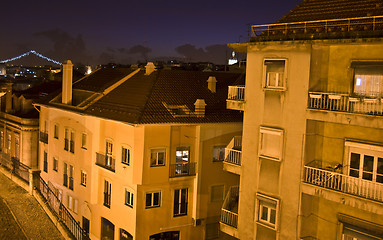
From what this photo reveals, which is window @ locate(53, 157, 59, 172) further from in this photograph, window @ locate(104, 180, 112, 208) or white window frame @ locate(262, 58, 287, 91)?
white window frame @ locate(262, 58, 287, 91)

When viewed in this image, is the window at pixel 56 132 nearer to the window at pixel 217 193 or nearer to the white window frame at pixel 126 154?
the white window frame at pixel 126 154

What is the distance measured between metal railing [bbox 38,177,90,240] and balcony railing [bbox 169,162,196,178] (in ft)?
22.1

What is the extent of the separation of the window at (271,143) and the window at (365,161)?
2.81 metres

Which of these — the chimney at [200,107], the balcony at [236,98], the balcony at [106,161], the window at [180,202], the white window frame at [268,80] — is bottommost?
the window at [180,202]

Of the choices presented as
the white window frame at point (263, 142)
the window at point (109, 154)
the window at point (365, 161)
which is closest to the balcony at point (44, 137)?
the window at point (109, 154)

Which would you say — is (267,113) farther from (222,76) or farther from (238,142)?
(222,76)

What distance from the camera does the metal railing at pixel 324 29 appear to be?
49.3 feet

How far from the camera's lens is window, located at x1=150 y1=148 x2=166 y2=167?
25.8 metres

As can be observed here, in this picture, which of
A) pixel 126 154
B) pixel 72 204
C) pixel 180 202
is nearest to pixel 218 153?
pixel 180 202

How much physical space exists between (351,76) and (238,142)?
768 centimetres

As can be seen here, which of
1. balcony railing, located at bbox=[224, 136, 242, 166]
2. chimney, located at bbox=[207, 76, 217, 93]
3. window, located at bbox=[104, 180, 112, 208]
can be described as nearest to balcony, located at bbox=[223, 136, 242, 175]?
balcony railing, located at bbox=[224, 136, 242, 166]

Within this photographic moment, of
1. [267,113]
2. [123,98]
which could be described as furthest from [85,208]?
[267,113]

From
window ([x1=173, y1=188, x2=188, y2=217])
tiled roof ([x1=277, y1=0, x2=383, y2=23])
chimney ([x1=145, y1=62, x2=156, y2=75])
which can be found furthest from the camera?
chimney ([x1=145, y1=62, x2=156, y2=75])

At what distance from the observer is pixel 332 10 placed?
17.2m
